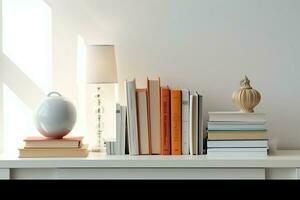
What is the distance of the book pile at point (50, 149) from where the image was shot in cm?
203

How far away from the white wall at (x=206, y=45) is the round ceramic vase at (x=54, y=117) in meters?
0.37

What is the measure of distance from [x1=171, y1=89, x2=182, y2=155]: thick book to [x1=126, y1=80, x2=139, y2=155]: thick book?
0.50ft

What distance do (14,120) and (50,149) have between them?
422 millimetres

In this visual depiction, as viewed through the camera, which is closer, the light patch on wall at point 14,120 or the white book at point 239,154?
the white book at point 239,154

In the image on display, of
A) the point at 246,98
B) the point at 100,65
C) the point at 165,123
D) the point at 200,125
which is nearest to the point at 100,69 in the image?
the point at 100,65

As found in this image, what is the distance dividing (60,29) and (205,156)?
35.8 inches

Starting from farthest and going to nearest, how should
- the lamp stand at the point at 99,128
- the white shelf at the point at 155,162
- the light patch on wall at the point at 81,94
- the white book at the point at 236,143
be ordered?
the light patch on wall at the point at 81,94
the lamp stand at the point at 99,128
the white book at the point at 236,143
the white shelf at the point at 155,162

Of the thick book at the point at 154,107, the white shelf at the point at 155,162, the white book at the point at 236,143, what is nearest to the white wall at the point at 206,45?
the thick book at the point at 154,107

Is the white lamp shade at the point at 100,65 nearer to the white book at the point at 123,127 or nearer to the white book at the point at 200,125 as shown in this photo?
the white book at the point at 123,127

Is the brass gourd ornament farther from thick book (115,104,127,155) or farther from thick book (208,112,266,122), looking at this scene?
thick book (115,104,127,155)

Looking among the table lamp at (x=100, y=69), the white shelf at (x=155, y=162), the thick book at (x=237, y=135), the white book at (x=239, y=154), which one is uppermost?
the table lamp at (x=100, y=69)

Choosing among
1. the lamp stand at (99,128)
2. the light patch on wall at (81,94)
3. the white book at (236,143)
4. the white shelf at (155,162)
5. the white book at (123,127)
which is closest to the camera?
the white shelf at (155,162)

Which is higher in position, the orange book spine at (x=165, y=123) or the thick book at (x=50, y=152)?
the orange book spine at (x=165, y=123)

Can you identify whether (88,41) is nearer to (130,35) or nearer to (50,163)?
(130,35)
